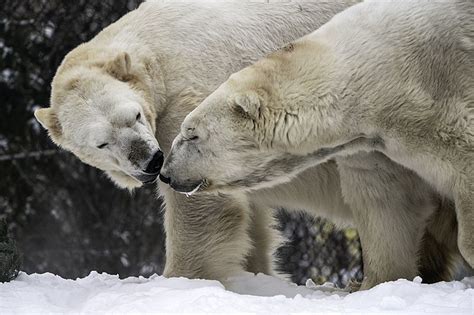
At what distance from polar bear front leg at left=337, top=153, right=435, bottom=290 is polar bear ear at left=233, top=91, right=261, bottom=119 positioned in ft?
1.93

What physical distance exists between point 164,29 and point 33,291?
1.44 metres

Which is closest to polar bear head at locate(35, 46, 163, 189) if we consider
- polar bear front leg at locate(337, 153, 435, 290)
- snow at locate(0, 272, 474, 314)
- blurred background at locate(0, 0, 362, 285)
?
snow at locate(0, 272, 474, 314)

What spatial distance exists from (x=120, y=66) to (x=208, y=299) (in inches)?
60.0

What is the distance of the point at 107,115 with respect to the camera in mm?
5004

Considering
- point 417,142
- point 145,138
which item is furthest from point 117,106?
point 417,142

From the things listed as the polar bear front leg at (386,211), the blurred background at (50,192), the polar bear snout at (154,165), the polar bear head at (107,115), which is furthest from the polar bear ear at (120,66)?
the blurred background at (50,192)

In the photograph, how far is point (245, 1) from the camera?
5.63 m

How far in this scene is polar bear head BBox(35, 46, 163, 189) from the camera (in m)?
4.94

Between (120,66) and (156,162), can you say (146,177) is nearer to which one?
(156,162)

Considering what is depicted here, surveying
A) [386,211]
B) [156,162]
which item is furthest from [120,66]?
[386,211]

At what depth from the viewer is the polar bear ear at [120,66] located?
5.12m

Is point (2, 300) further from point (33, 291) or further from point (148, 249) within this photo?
point (148, 249)

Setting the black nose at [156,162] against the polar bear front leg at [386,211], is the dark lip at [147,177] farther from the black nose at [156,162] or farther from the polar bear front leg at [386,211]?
the polar bear front leg at [386,211]

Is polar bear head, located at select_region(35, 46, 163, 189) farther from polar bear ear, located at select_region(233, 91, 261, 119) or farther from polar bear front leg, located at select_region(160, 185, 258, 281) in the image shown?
polar bear ear, located at select_region(233, 91, 261, 119)
